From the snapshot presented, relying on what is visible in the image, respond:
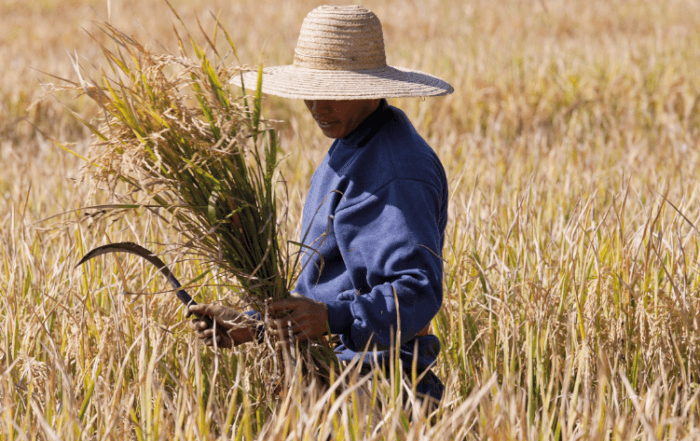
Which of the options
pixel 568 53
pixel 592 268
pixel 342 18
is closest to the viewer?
pixel 342 18

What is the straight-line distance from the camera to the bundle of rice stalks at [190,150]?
1152 mm

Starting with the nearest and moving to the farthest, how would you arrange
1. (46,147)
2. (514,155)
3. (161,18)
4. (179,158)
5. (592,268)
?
(179,158), (592,268), (514,155), (46,147), (161,18)

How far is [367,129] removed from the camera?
1.37 m

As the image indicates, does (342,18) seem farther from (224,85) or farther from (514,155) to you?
(514,155)

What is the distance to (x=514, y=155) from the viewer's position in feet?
11.6

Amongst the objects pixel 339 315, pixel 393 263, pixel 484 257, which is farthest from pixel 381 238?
pixel 484 257

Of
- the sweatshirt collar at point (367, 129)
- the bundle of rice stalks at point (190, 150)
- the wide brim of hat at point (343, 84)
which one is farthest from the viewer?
the sweatshirt collar at point (367, 129)

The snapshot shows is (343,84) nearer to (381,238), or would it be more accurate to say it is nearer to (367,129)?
(367,129)

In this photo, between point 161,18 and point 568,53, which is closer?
point 568,53

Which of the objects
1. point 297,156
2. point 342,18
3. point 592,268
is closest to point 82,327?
point 342,18

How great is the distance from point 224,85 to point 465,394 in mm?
950

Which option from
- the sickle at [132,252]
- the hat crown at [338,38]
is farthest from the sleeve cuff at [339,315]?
the hat crown at [338,38]

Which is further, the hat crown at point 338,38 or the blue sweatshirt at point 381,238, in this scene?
the hat crown at point 338,38

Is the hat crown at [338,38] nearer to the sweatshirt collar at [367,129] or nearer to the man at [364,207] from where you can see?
the man at [364,207]
